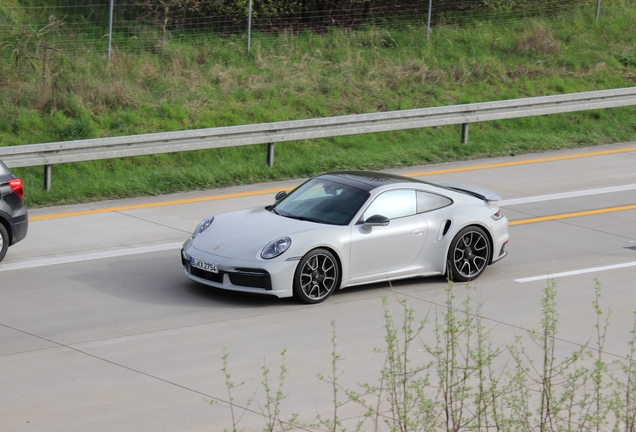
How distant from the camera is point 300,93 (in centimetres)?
2055

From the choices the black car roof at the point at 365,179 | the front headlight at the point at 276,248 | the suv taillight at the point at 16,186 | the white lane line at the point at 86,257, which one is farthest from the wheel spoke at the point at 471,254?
the suv taillight at the point at 16,186

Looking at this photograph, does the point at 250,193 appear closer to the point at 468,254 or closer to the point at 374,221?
the point at 468,254

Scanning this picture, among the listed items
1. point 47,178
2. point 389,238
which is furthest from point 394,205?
A: point 47,178

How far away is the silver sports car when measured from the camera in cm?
1059

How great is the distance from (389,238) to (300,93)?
979 centimetres

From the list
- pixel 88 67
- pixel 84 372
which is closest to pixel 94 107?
pixel 88 67

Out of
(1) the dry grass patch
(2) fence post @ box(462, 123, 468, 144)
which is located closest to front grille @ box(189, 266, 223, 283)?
(2) fence post @ box(462, 123, 468, 144)

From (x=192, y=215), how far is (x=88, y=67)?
19.9 ft

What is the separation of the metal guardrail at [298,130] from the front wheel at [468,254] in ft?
20.9

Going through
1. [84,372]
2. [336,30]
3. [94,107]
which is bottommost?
[84,372]

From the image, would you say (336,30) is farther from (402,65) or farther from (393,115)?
(393,115)

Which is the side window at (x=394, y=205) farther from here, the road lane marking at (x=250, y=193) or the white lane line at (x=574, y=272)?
the road lane marking at (x=250, y=193)

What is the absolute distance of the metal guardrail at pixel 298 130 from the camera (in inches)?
621

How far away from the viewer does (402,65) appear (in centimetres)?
2233
